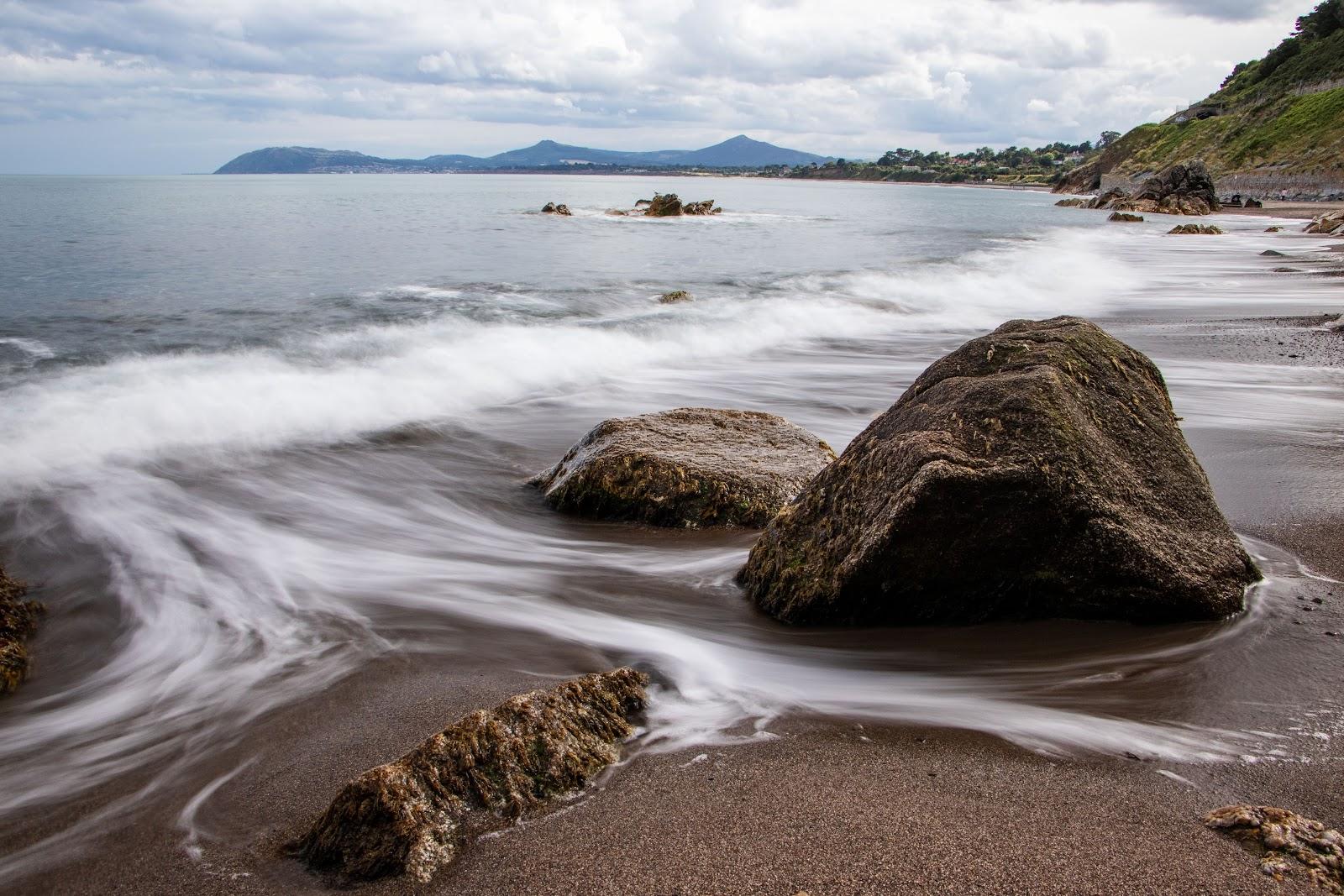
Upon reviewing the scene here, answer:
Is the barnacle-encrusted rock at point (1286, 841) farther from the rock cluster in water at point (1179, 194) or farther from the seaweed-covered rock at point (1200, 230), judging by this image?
the rock cluster in water at point (1179, 194)

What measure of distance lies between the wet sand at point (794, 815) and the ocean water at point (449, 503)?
0.53 ft

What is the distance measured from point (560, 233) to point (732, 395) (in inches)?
1137

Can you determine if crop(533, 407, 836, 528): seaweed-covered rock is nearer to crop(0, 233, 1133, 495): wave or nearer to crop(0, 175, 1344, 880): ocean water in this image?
crop(0, 175, 1344, 880): ocean water

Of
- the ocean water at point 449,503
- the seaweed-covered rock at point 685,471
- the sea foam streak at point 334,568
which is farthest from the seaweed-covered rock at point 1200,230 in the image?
the seaweed-covered rock at point 685,471

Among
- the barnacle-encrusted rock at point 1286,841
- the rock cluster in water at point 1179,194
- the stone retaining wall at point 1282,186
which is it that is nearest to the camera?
the barnacle-encrusted rock at point 1286,841

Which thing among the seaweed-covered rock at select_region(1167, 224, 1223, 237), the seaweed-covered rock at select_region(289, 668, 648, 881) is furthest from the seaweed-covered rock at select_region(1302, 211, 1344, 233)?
the seaweed-covered rock at select_region(289, 668, 648, 881)

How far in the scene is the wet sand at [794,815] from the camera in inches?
96.3

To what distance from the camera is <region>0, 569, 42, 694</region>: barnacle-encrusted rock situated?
4086mm

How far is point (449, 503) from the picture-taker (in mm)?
6996

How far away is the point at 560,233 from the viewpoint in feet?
124

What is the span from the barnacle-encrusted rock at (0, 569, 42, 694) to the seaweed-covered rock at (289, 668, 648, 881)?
2.26m

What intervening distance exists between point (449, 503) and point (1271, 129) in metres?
84.7

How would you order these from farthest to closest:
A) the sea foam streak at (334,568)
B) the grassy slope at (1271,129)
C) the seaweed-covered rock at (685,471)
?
the grassy slope at (1271,129)
the seaweed-covered rock at (685,471)
the sea foam streak at (334,568)

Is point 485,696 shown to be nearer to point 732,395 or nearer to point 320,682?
point 320,682
